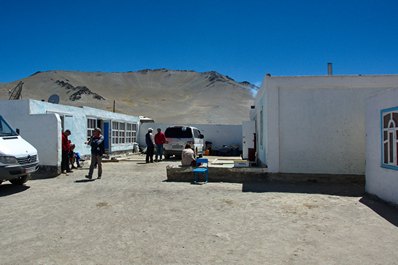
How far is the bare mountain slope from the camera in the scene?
261ft

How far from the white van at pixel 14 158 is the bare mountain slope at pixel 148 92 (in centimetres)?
6020

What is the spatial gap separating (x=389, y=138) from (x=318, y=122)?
10.5 feet

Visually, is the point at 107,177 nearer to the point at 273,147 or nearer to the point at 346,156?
the point at 273,147

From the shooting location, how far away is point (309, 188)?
10000 mm

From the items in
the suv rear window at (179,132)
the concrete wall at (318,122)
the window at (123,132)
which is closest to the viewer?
the concrete wall at (318,122)

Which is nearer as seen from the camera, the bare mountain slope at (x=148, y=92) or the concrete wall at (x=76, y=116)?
the concrete wall at (x=76, y=116)

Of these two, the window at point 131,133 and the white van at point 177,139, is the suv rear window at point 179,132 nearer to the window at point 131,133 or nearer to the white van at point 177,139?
the white van at point 177,139

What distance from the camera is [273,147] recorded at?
36.4ft

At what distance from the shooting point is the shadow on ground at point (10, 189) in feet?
30.5

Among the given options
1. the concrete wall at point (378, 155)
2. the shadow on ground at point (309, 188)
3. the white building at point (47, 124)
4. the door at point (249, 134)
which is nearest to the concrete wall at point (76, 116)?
the white building at point (47, 124)

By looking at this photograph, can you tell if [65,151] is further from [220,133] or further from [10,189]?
[220,133]

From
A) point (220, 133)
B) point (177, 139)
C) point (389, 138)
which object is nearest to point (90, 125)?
point (177, 139)

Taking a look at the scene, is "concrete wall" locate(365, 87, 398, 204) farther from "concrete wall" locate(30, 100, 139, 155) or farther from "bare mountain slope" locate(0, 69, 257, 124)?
"bare mountain slope" locate(0, 69, 257, 124)

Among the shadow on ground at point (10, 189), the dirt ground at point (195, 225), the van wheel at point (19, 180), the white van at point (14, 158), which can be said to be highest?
the white van at point (14, 158)
